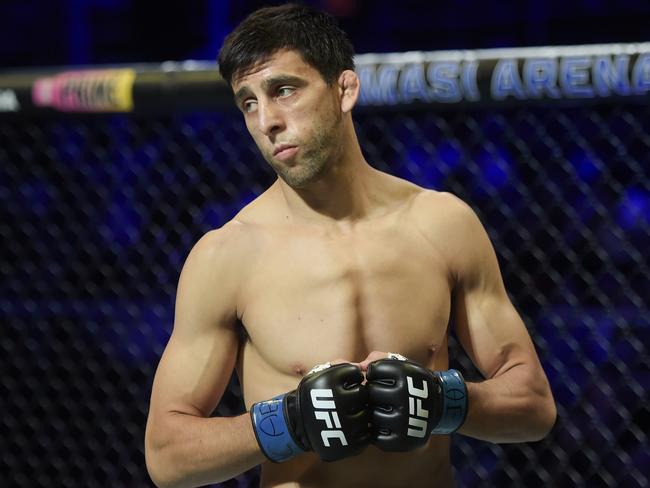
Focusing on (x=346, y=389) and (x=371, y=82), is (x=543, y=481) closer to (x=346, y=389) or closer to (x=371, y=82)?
(x=371, y=82)

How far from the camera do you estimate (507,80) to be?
176cm

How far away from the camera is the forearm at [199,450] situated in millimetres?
1253

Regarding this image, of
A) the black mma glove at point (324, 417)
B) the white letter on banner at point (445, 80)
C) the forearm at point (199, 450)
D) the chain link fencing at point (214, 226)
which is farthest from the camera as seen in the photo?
the chain link fencing at point (214, 226)

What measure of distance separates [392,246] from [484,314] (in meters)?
0.16

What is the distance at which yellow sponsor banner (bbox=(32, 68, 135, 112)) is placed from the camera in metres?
2.00

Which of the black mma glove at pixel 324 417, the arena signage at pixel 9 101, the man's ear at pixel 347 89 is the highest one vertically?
the man's ear at pixel 347 89

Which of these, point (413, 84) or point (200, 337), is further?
point (413, 84)

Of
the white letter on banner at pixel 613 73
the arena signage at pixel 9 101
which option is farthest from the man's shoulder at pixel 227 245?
the arena signage at pixel 9 101

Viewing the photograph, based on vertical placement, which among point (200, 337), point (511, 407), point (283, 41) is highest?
point (283, 41)

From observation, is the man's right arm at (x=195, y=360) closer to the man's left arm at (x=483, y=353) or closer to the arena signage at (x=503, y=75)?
the man's left arm at (x=483, y=353)

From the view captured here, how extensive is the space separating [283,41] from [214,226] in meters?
1.28

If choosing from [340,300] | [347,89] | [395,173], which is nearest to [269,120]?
[347,89]

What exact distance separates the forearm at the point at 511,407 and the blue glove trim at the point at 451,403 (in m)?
0.03

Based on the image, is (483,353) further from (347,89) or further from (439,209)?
(347,89)
